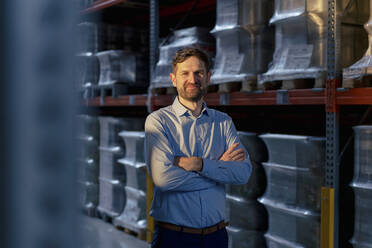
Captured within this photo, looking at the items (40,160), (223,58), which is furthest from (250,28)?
(40,160)

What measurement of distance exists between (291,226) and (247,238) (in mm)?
603

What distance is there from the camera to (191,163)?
239 centimetres

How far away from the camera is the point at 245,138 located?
4.07m

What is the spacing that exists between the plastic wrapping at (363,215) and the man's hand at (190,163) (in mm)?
1298

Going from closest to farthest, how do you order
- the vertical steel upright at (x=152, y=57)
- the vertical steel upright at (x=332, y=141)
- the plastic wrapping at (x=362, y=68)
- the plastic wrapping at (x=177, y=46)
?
the plastic wrapping at (x=362, y=68) → the vertical steel upright at (x=332, y=141) → the plastic wrapping at (x=177, y=46) → the vertical steel upright at (x=152, y=57)

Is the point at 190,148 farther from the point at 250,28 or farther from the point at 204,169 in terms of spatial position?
the point at 250,28

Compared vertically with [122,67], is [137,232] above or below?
below

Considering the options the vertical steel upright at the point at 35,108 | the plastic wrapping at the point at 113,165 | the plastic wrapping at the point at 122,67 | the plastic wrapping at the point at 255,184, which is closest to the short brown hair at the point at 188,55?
the plastic wrapping at the point at 255,184

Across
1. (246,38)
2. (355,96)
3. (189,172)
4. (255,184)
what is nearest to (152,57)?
(246,38)

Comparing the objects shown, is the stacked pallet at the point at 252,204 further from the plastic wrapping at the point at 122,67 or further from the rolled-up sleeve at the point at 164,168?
the plastic wrapping at the point at 122,67

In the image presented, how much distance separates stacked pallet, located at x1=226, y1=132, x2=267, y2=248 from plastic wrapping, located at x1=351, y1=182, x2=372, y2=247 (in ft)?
3.56

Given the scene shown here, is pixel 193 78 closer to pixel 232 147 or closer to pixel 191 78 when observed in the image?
pixel 191 78

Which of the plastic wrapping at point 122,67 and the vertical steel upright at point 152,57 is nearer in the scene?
the vertical steel upright at point 152,57

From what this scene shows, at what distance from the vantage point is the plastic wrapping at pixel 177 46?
15.3ft
